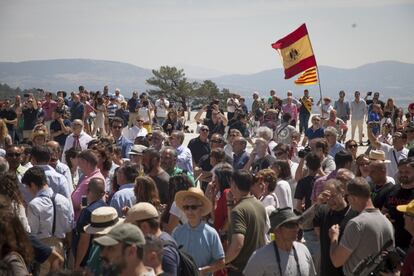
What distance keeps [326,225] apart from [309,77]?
31.1 feet

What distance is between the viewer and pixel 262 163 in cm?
882

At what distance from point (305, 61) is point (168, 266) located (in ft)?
35.9

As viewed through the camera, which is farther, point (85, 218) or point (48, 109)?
point (48, 109)

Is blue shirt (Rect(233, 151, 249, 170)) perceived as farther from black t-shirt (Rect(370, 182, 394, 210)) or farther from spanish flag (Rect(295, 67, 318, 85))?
spanish flag (Rect(295, 67, 318, 85))

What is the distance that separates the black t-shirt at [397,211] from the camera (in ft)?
18.7

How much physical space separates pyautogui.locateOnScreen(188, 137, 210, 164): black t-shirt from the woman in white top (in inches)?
125

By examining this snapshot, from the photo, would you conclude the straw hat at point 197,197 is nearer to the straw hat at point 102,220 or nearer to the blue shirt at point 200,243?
the blue shirt at point 200,243

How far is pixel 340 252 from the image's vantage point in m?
4.98

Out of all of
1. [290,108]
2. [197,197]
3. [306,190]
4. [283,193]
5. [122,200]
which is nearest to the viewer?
[197,197]

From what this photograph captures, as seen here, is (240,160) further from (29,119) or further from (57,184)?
(29,119)

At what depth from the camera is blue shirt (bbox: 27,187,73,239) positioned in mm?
5684

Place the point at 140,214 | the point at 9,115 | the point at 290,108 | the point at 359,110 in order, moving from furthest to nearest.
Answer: the point at 359,110 → the point at 290,108 → the point at 9,115 → the point at 140,214

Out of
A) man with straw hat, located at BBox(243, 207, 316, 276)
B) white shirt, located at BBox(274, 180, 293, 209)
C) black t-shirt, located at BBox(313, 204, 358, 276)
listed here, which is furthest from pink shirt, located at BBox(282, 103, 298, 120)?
man with straw hat, located at BBox(243, 207, 316, 276)

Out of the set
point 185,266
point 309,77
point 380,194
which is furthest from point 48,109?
point 185,266
